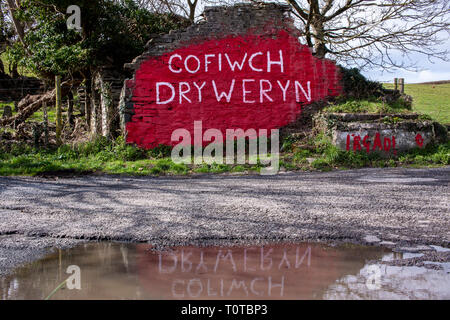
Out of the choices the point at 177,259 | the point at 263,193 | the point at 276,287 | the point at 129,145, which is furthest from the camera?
the point at 129,145

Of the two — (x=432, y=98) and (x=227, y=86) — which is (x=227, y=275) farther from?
(x=432, y=98)

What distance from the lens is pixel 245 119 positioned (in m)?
12.3

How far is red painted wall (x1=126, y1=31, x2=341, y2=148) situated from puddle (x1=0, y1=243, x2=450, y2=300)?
8.01 meters

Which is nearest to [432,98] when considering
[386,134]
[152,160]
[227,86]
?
[386,134]

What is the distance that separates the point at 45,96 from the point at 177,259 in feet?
42.0

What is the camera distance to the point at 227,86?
12.2m

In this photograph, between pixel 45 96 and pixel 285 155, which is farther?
pixel 45 96

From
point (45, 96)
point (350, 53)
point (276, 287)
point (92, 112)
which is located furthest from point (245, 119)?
point (276, 287)

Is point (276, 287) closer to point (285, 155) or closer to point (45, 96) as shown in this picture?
point (285, 155)

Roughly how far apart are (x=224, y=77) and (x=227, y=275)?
30.3 feet

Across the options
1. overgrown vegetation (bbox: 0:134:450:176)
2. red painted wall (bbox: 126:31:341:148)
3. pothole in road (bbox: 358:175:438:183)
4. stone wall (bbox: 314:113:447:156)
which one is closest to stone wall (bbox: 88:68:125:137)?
red painted wall (bbox: 126:31:341:148)
